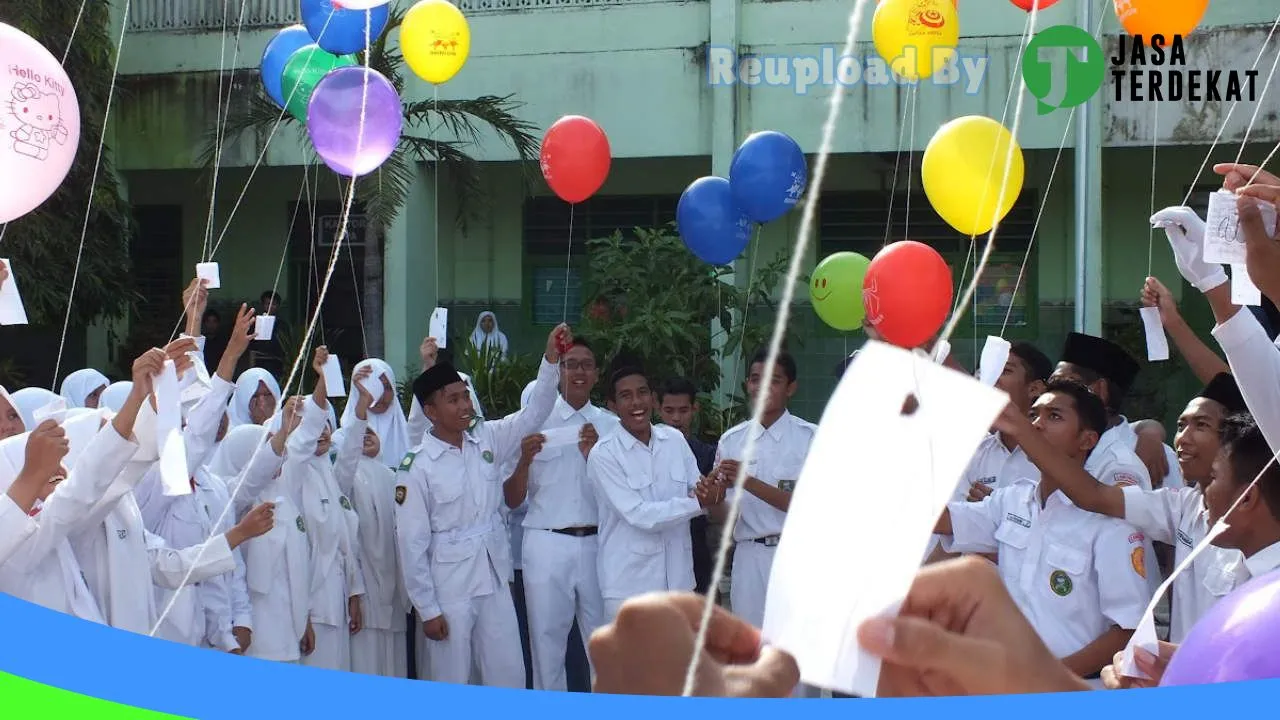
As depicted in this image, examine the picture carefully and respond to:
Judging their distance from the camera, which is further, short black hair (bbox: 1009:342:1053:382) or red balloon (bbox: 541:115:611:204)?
red balloon (bbox: 541:115:611:204)

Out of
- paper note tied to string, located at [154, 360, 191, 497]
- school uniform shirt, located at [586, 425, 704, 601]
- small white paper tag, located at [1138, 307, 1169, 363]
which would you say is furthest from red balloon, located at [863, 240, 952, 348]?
paper note tied to string, located at [154, 360, 191, 497]

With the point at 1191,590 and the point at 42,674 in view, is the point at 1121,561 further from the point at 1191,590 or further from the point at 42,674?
the point at 42,674

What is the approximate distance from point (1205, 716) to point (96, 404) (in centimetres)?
498

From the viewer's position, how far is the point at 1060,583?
3.28 metres

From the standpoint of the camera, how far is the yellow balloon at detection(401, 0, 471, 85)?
19.6ft

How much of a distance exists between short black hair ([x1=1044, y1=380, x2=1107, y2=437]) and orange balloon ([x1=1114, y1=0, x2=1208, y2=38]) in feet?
6.78

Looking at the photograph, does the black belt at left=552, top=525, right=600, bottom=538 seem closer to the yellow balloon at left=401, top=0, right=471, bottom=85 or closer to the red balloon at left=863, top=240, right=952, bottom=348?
the red balloon at left=863, top=240, right=952, bottom=348

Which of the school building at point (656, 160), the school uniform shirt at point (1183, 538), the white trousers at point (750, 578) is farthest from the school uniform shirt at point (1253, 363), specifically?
the school building at point (656, 160)

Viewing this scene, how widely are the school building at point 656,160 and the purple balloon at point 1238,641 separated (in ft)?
26.2

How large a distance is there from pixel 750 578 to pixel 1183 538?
2.03 metres

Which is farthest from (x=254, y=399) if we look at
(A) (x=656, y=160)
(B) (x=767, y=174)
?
(A) (x=656, y=160)

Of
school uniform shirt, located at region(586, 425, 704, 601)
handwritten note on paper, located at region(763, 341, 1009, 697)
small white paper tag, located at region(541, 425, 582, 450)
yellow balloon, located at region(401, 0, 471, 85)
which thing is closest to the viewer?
handwritten note on paper, located at region(763, 341, 1009, 697)

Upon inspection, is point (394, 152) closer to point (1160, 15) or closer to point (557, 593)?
point (557, 593)

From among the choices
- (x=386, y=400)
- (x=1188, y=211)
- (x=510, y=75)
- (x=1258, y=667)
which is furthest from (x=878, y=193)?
(x=1258, y=667)
